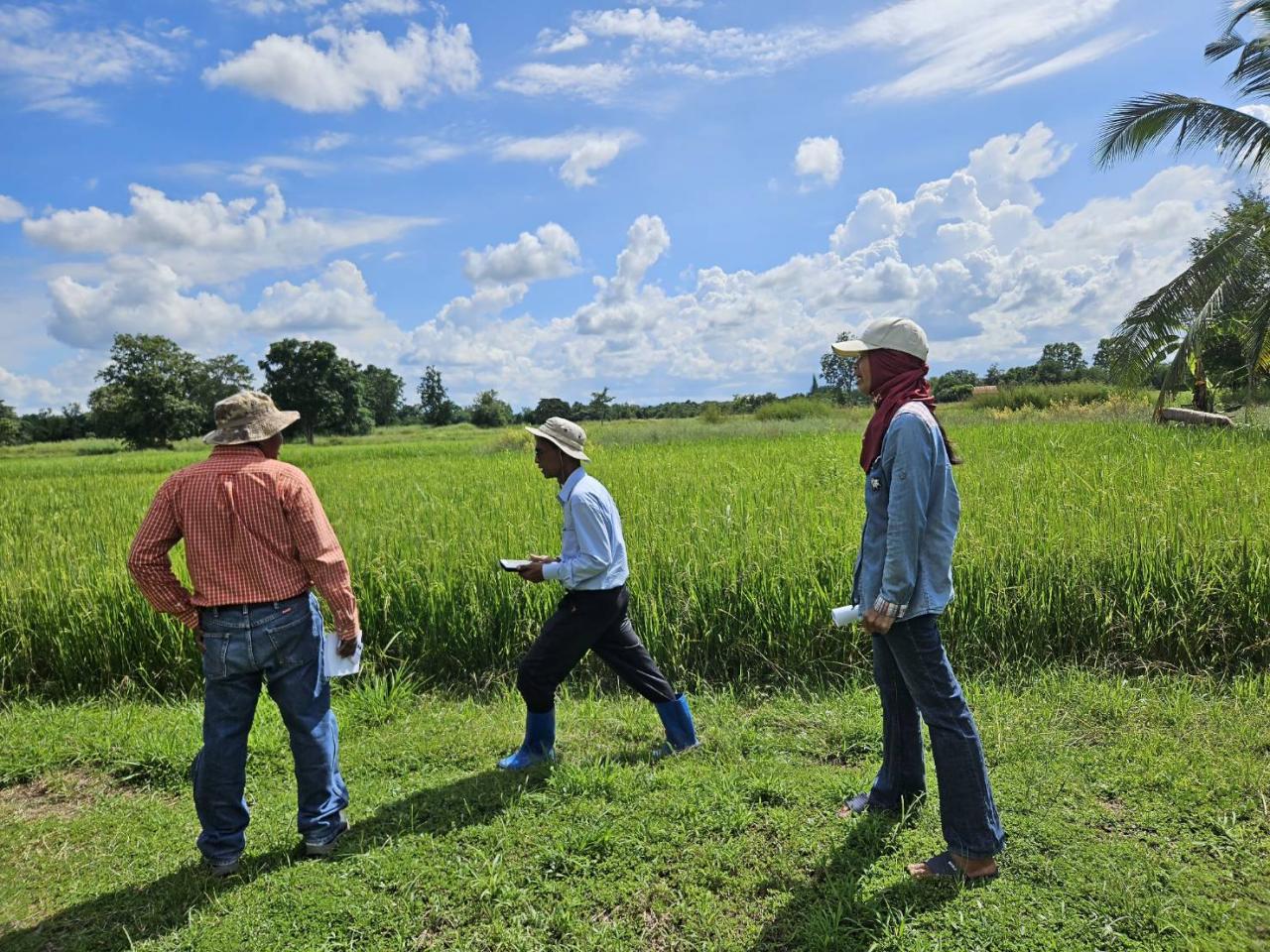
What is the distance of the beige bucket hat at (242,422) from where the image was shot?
9.12 feet

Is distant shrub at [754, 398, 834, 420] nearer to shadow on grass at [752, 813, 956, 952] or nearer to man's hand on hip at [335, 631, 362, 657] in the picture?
shadow on grass at [752, 813, 956, 952]

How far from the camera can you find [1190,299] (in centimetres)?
1411

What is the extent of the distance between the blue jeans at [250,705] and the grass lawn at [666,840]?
182mm

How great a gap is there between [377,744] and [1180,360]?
54.4 feet

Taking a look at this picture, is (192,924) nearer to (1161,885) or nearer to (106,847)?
(106,847)

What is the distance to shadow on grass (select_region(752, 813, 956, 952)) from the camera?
2373mm

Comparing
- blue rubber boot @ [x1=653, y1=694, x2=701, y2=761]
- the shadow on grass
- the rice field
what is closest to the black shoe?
blue rubber boot @ [x1=653, y1=694, x2=701, y2=761]

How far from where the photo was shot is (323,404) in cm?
5328

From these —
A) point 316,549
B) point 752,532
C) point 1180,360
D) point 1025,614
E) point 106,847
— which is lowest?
point 106,847

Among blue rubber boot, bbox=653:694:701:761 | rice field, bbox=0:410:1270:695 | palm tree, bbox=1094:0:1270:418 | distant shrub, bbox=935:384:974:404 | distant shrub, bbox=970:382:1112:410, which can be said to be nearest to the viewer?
blue rubber boot, bbox=653:694:701:761

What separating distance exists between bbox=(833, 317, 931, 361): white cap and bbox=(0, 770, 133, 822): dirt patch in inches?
156

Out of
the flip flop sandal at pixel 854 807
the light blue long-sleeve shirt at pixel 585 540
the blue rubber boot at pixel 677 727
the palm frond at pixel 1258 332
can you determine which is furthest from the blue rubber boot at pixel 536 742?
the palm frond at pixel 1258 332

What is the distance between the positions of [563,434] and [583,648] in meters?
0.96

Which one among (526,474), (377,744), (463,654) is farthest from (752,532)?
(526,474)
